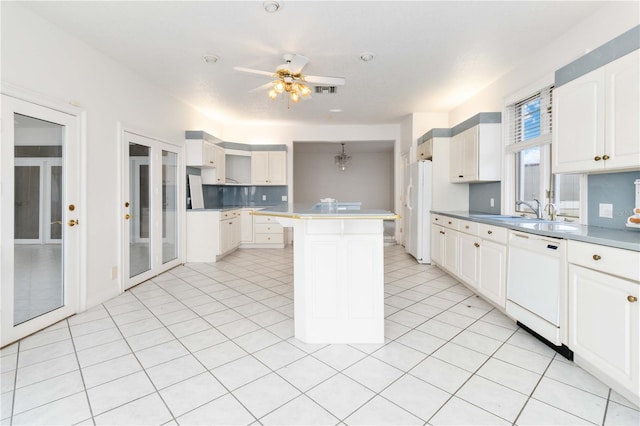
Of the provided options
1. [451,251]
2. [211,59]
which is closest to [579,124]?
[451,251]

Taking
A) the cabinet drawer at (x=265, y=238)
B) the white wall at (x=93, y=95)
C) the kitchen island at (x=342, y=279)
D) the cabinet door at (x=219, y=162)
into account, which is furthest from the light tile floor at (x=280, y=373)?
the cabinet drawer at (x=265, y=238)

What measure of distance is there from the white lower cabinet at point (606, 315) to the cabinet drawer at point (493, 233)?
774mm

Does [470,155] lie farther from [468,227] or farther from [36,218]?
[36,218]

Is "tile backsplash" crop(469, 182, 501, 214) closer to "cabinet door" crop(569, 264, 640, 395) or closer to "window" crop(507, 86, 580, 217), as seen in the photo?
"window" crop(507, 86, 580, 217)

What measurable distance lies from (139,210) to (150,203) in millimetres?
206

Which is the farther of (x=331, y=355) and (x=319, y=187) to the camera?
(x=319, y=187)

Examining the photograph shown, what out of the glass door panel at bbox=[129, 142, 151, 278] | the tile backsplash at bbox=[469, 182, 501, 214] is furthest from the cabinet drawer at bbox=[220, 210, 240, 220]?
the tile backsplash at bbox=[469, 182, 501, 214]

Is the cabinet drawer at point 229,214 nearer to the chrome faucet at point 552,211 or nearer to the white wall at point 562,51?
the white wall at point 562,51

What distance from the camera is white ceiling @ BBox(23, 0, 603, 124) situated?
249 centimetres

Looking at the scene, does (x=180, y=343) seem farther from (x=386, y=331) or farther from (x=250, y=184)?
(x=250, y=184)

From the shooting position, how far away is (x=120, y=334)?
2490 millimetres

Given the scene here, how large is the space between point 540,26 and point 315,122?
4.35m

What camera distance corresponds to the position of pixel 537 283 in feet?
7.47

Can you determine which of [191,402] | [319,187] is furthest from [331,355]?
[319,187]
